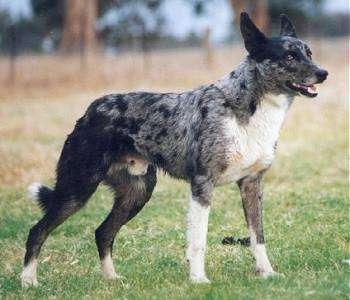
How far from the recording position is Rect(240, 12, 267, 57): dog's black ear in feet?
23.9

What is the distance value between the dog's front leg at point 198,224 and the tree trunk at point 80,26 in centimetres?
2828

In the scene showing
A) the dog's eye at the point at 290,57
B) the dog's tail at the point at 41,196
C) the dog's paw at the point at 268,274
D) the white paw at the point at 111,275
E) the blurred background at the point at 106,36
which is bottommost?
the blurred background at the point at 106,36

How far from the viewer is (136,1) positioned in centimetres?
4447

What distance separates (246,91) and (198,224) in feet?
4.02

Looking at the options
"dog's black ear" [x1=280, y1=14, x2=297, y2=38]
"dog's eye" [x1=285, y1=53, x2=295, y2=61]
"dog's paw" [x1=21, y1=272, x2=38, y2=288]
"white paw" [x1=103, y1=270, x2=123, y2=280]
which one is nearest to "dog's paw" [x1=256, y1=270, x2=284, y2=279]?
"white paw" [x1=103, y1=270, x2=123, y2=280]

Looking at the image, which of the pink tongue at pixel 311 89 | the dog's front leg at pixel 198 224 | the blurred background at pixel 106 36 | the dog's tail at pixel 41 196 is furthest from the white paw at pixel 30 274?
the blurred background at pixel 106 36

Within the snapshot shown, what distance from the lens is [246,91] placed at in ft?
24.0

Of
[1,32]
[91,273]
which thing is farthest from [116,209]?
[1,32]

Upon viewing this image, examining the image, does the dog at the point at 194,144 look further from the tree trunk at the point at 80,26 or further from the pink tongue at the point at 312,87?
the tree trunk at the point at 80,26

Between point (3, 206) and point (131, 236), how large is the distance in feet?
10.1

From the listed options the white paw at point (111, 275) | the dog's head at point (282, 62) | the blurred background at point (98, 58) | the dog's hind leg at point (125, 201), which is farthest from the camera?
the blurred background at point (98, 58)

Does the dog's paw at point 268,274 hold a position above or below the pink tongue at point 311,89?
below

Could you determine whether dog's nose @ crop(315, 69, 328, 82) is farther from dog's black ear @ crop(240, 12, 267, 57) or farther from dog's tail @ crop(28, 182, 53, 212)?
dog's tail @ crop(28, 182, 53, 212)

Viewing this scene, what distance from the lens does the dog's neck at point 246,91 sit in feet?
23.8
